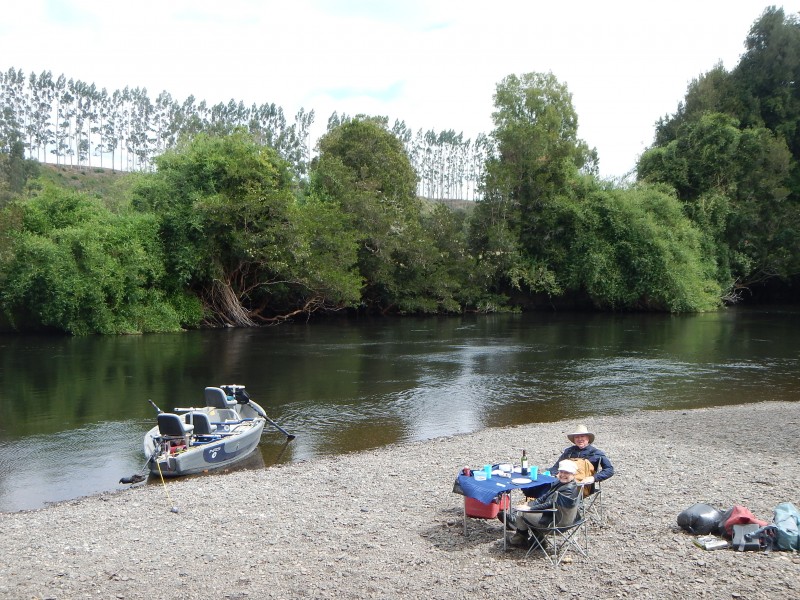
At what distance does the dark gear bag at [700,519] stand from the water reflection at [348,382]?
917 cm

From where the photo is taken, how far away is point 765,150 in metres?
66.2

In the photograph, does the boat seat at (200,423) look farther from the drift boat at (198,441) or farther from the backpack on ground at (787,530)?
the backpack on ground at (787,530)

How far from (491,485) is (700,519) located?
2838 mm

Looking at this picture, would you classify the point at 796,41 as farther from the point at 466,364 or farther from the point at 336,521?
the point at 336,521

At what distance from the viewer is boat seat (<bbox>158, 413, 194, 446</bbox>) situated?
15.2 metres

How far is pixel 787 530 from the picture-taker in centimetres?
913

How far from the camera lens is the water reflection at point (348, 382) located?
18.1 meters

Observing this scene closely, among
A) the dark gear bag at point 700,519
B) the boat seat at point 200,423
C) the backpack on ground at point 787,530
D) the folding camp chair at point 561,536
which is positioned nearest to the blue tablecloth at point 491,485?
the folding camp chair at point 561,536

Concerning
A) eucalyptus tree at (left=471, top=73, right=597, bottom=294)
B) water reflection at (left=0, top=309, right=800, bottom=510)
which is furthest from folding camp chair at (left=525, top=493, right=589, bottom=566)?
eucalyptus tree at (left=471, top=73, right=597, bottom=294)

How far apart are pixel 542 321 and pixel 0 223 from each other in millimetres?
35487

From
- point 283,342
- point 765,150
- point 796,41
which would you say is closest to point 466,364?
point 283,342

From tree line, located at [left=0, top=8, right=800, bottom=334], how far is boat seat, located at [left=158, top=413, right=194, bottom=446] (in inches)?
1085

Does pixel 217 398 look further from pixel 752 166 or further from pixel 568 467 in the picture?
pixel 752 166

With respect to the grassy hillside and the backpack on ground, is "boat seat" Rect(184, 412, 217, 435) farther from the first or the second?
the grassy hillside
